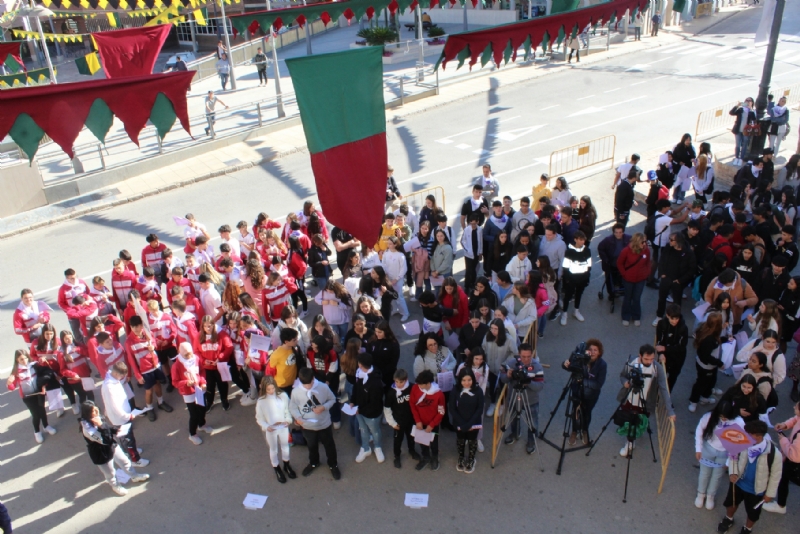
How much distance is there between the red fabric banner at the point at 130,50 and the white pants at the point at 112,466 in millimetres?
6282

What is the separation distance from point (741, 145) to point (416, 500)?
41.4ft

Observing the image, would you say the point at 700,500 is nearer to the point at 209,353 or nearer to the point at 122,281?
the point at 209,353

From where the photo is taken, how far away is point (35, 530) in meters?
6.91

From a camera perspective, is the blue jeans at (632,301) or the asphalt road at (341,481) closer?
the asphalt road at (341,481)

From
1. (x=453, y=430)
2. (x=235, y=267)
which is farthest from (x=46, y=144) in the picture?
(x=453, y=430)

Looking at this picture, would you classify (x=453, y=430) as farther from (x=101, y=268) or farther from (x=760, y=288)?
(x=101, y=268)

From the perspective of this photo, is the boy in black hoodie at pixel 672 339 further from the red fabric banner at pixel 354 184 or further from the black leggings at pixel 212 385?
the black leggings at pixel 212 385

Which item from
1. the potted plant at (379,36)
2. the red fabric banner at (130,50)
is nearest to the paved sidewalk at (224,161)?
the potted plant at (379,36)

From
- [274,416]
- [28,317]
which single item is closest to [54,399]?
[28,317]

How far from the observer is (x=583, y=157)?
55.2 ft

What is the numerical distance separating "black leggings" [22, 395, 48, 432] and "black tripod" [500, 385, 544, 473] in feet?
18.6

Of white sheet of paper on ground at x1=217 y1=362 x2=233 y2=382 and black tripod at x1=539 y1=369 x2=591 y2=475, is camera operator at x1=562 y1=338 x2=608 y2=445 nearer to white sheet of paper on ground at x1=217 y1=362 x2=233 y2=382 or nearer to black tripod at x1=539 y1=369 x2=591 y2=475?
black tripod at x1=539 y1=369 x2=591 y2=475

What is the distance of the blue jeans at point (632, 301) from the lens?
376 inches

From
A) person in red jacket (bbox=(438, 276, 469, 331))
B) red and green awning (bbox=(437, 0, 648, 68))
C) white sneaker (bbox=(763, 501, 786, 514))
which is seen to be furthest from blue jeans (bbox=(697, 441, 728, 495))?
red and green awning (bbox=(437, 0, 648, 68))
